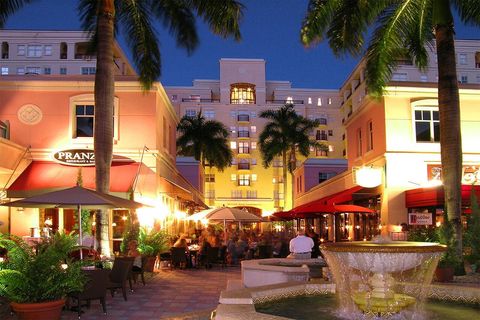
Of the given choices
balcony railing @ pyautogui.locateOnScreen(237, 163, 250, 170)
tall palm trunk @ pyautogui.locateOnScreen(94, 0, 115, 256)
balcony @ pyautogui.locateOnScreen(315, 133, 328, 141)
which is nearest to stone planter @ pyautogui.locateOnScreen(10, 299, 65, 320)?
tall palm trunk @ pyautogui.locateOnScreen(94, 0, 115, 256)

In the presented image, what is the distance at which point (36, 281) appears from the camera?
361 inches

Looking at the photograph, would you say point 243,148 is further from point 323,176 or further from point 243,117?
point 323,176

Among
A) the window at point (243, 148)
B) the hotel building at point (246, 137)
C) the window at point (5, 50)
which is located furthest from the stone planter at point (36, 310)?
the window at point (243, 148)

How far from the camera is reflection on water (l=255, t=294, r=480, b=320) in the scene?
7.61 meters

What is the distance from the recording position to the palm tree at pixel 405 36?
14.4m

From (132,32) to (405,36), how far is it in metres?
9.04

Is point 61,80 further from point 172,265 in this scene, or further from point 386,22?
point 386,22

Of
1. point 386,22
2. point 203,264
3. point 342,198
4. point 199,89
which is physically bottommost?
point 203,264

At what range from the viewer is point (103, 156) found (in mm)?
16234

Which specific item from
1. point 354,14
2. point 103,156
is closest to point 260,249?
point 103,156

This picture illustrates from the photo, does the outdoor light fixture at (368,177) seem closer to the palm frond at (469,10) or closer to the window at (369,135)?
the window at (369,135)

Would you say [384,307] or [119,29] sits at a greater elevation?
[119,29]

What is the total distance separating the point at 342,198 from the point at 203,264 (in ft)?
26.8

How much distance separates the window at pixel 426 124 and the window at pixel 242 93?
60.1m
